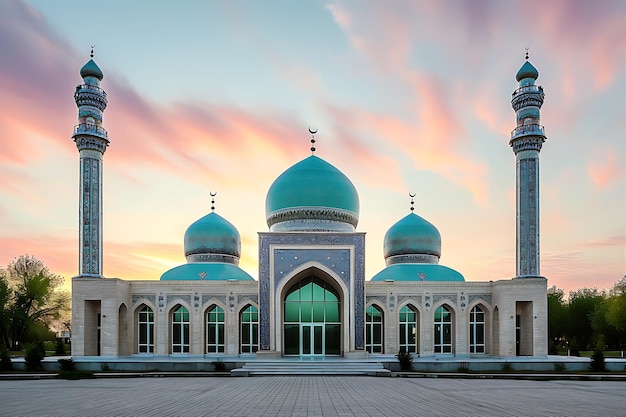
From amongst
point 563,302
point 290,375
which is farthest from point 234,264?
point 563,302

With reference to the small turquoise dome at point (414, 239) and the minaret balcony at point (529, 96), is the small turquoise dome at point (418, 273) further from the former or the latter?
the minaret balcony at point (529, 96)

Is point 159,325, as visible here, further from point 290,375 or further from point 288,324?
point 290,375

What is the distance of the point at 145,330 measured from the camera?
2623 centimetres

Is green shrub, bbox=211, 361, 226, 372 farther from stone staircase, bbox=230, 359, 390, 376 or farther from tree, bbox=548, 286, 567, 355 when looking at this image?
tree, bbox=548, 286, 567, 355

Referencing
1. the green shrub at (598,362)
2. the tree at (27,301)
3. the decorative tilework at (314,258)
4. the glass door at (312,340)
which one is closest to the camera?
the green shrub at (598,362)

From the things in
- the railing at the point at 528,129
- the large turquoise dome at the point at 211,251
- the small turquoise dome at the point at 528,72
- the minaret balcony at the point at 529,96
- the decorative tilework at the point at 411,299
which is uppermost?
the small turquoise dome at the point at 528,72

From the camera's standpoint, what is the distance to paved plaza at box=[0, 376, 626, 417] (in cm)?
1000

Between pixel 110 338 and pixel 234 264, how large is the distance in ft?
27.9

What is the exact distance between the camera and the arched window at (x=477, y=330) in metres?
26.5

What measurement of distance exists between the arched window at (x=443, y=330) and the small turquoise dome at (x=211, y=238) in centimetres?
1121

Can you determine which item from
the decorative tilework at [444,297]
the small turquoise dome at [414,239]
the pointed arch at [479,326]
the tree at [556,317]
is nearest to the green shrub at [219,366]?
the decorative tilework at [444,297]

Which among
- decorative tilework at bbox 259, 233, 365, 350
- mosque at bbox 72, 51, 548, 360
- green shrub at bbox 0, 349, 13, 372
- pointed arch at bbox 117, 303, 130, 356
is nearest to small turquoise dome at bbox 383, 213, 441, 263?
mosque at bbox 72, 51, 548, 360

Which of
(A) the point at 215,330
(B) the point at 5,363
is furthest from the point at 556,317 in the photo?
(B) the point at 5,363

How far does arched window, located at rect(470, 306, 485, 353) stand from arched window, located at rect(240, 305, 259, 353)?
9.71 meters
